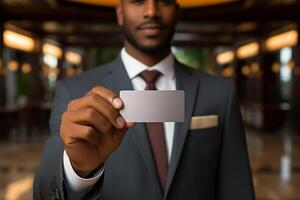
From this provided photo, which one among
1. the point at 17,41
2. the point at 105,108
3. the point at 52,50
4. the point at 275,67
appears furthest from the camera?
the point at 52,50

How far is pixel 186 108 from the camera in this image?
1474 millimetres

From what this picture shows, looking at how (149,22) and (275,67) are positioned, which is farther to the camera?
(275,67)

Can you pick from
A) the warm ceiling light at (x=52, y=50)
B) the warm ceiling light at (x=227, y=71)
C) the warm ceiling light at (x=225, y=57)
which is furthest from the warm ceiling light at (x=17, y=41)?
the warm ceiling light at (x=227, y=71)

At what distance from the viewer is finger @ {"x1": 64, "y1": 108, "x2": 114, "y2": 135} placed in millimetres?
853

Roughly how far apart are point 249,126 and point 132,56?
52.1 ft

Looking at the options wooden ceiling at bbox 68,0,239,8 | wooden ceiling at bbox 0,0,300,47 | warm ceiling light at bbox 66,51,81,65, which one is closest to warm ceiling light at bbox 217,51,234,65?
wooden ceiling at bbox 0,0,300,47

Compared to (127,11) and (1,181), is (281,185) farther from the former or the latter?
(127,11)

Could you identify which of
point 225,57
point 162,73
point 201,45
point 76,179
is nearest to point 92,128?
point 76,179

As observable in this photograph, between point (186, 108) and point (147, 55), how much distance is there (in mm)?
192

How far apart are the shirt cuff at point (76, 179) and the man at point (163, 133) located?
0.40ft

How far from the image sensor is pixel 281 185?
6.97 meters

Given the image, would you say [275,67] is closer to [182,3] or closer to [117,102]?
[182,3]

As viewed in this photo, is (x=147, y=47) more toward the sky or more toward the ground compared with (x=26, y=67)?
more toward the sky

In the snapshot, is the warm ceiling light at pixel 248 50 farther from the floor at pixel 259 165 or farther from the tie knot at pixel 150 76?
the tie knot at pixel 150 76
